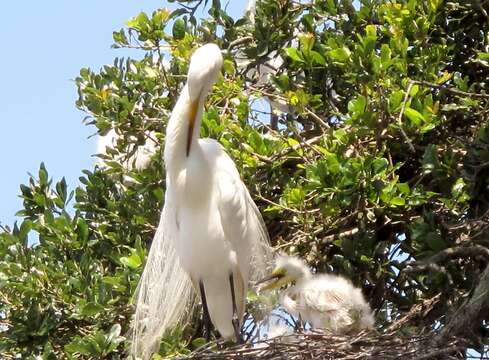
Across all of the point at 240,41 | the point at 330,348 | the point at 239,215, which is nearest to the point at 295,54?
the point at 240,41

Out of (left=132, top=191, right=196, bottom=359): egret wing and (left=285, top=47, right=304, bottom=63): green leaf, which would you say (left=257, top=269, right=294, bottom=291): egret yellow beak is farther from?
(left=285, top=47, right=304, bottom=63): green leaf

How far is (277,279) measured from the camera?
5.16 meters

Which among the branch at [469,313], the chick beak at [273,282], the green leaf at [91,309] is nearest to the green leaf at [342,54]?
the chick beak at [273,282]

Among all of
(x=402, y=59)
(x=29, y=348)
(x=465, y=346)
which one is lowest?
(x=465, y=346)

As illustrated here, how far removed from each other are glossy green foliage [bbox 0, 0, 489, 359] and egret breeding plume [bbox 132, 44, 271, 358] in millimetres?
84

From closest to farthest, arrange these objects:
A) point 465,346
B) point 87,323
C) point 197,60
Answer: point 465,346 < point 197,60 < point 87,323

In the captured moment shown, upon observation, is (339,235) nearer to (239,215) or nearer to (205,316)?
(239,215)

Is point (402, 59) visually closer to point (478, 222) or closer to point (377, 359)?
point (478, 222)

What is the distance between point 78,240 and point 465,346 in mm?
1611

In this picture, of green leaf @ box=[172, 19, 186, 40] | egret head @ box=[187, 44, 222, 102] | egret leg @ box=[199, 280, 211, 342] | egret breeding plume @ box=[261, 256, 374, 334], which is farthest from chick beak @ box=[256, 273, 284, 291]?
green leaf @ box=[172, 19, 186, 40]

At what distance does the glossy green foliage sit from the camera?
4.78 metres

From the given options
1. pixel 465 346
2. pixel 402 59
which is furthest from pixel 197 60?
pixel 465 346

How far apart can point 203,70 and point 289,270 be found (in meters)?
0.82

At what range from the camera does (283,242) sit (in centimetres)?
519
